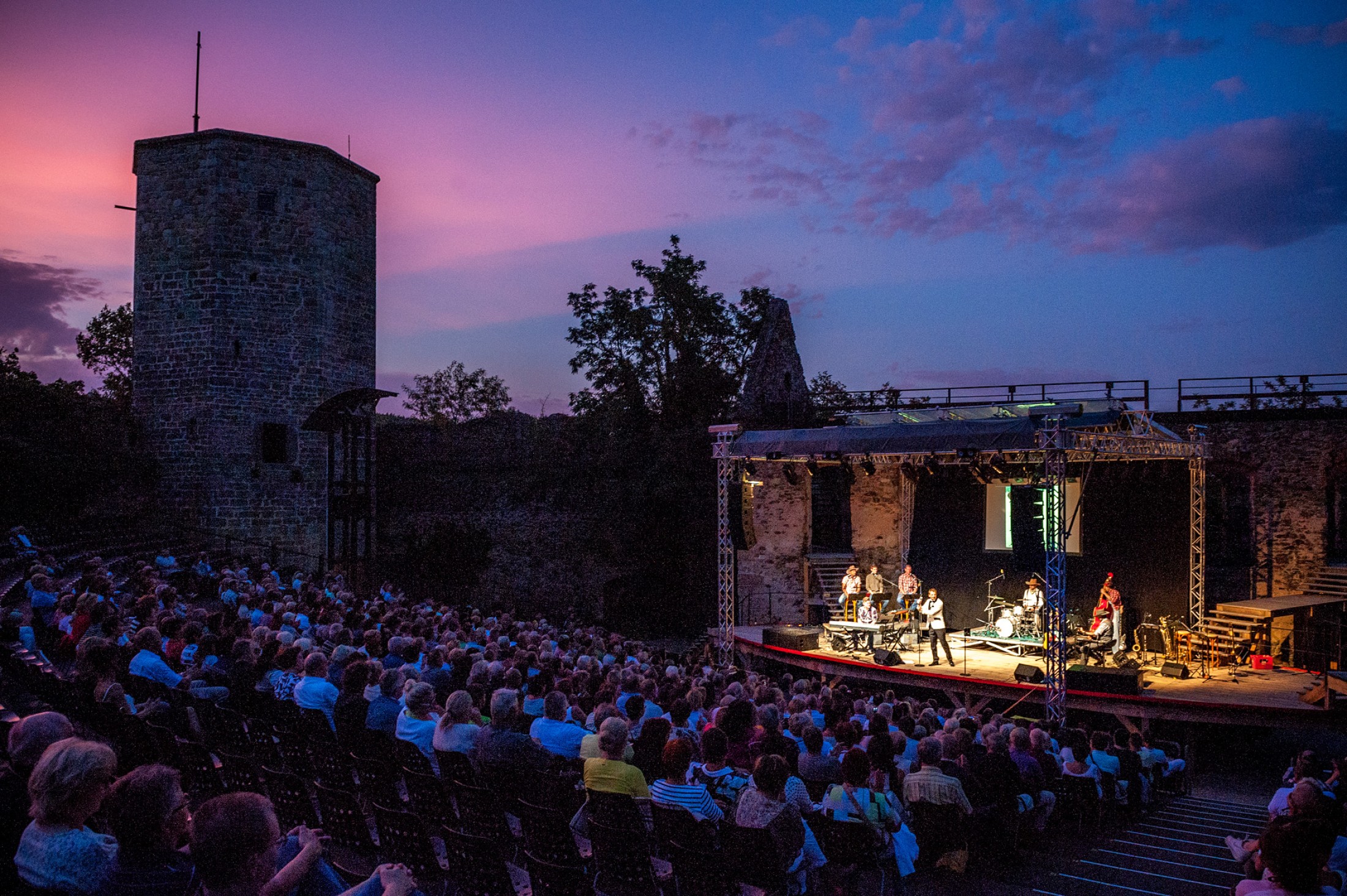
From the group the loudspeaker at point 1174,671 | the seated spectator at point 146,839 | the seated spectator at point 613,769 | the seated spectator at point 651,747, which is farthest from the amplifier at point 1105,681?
the seated spectator at point 146,839

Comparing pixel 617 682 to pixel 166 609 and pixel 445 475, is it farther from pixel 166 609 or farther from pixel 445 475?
pixel 445 475

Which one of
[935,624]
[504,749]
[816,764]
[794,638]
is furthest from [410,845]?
[794,638]

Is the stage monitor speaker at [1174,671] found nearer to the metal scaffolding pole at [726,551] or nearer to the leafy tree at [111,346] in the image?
the metal scaffolding pole at [726,551]

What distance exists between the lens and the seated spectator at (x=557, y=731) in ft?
18.4

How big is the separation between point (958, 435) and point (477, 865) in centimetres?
1112

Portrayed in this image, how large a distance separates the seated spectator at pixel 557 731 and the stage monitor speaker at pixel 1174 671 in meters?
11.6

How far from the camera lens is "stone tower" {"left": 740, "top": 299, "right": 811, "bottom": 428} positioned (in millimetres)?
23750

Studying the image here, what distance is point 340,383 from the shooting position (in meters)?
22.9

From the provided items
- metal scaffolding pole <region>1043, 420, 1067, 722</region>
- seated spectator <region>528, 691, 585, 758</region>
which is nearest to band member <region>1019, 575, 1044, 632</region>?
metal scaffolding pole <region>1043, 420, 1067, 722</region>

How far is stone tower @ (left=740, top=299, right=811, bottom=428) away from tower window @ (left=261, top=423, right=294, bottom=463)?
460 inches

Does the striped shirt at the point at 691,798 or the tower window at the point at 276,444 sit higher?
the tower window at the point at 276,444

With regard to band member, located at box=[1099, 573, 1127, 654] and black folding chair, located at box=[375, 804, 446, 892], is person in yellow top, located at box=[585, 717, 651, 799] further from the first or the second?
band member, located at box=[1099, 573, 1127, 654]

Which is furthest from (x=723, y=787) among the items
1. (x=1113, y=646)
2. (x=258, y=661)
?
(x=1113, y=646)

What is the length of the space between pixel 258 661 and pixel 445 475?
754 inches
